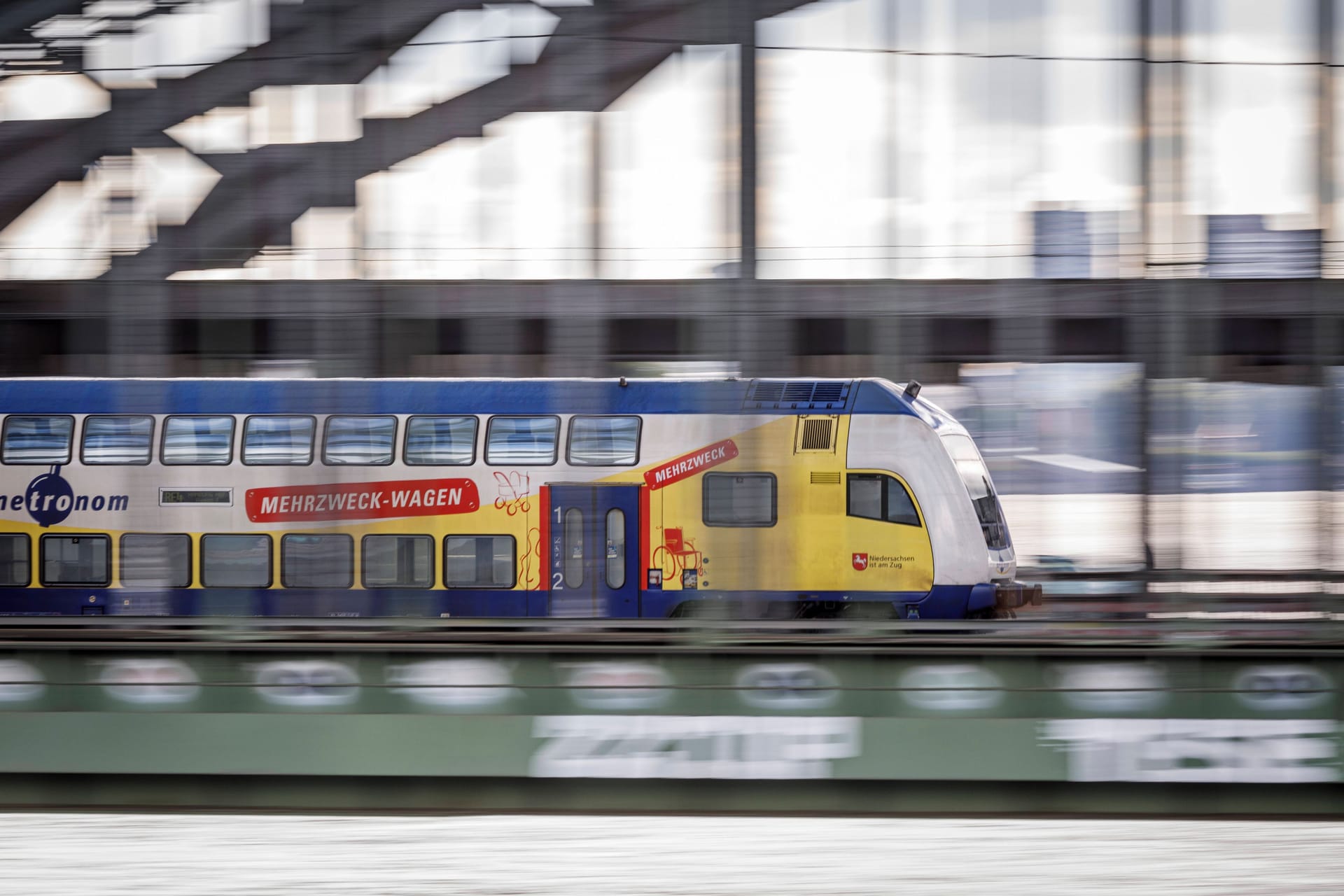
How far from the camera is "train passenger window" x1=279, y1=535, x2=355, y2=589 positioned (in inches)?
235

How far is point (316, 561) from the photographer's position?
596 cm

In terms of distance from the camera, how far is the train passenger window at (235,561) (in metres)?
5.91

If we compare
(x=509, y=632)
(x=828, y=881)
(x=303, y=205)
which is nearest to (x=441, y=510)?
(x=509, y=632)

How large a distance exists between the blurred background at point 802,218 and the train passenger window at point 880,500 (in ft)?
3.01

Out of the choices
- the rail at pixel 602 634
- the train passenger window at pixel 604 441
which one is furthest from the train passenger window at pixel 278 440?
the train passenger window at pixel 604 441

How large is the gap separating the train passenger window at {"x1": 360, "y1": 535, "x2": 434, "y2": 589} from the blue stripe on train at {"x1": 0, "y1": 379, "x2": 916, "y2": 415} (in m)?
0.62

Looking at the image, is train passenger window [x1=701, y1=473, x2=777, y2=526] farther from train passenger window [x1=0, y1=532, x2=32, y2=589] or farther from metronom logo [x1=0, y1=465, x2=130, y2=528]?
train passenger window [x1=0, y1=532, x2=32, y2=589]

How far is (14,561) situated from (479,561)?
2199mm

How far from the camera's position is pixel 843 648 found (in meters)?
5.93

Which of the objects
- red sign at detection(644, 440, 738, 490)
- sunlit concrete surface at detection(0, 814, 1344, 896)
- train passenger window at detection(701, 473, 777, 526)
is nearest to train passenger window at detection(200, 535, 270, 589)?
sunlit concrete surface at detection(0, 814, 1344, 896)

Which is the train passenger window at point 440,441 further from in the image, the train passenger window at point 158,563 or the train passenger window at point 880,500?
the train passenger window at point 880,500

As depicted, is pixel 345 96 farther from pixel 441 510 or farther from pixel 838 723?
pixel 838 723

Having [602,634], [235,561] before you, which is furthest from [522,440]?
[235,561]

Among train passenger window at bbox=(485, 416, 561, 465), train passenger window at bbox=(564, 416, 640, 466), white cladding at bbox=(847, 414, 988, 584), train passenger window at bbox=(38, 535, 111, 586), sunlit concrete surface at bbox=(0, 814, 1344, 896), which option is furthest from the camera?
train passenger window at bbox=(485, 416, 561, 465)
